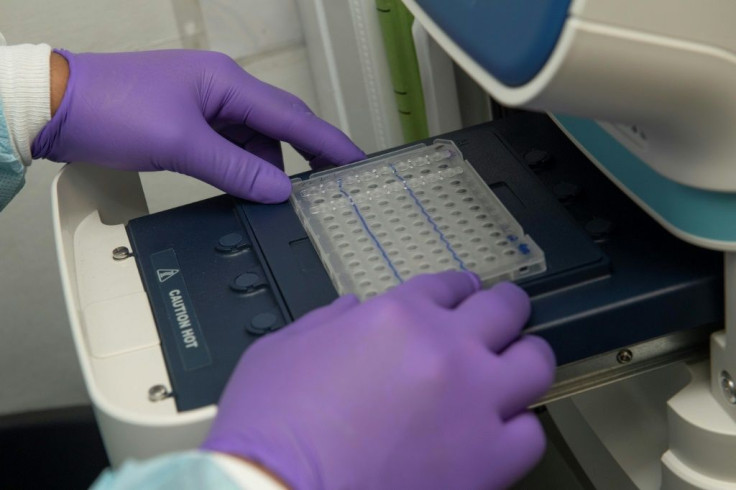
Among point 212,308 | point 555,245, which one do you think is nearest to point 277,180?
point 212,308

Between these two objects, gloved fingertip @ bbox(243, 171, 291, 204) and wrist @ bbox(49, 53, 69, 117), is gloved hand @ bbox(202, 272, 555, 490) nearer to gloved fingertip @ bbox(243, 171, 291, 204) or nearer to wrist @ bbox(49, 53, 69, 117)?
gloved fingertip @ bbox(243, 171, 291, 204)

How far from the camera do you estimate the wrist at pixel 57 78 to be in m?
0.93

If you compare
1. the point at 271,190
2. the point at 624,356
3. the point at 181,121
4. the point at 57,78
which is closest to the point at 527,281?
the point at 624,356

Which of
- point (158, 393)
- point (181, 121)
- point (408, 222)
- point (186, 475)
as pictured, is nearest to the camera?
point (186, 475)

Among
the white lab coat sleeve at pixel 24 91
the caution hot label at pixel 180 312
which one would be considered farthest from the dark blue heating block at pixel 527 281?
the white lab coat sleeve at pixel 24 91

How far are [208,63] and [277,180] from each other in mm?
188

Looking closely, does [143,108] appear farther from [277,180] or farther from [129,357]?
[129,357]

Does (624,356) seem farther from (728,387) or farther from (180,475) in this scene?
(180,475)

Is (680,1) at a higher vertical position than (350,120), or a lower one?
higher

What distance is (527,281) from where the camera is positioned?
26.8 inches

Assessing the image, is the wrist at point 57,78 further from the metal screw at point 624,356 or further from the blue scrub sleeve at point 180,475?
the metal screw at point 624,356

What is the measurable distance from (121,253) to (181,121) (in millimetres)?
153

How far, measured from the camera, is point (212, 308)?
2.39 ft

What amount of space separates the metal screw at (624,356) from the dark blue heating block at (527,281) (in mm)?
39
